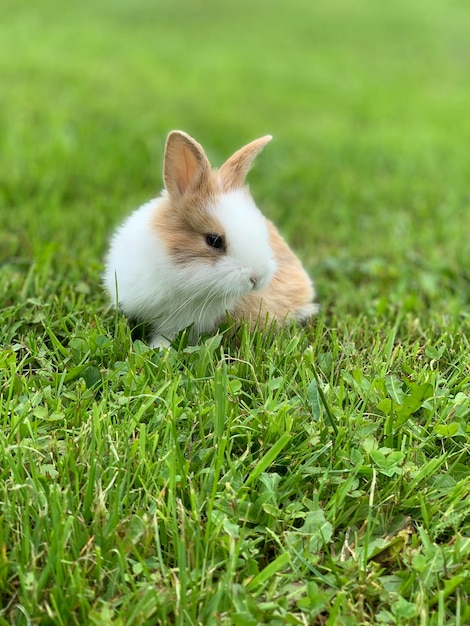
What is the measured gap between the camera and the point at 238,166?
277 centimetres

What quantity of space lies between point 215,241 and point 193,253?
0.33ft

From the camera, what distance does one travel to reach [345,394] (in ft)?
8.02

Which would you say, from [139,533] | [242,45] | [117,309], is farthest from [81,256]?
[242,45]

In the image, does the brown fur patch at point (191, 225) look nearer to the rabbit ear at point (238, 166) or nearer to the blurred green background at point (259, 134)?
the rabbit ear at point (238, 166)

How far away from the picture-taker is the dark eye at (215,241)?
2.53 meters

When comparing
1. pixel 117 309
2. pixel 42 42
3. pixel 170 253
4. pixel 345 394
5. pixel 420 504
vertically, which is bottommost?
pixel 420 504

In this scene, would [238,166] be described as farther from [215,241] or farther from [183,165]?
[215,241]

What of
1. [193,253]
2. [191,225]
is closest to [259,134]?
[191,225]

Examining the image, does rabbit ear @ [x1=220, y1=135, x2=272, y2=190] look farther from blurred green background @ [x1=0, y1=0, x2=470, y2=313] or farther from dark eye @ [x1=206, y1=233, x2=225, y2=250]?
blurred green background @ [x1=0, y1=0, x2=470, y2=313]

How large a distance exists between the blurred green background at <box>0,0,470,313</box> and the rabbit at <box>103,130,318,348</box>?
0.70 m

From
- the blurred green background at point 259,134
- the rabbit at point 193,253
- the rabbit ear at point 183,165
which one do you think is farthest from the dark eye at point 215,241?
the blurred green background at point 259,134

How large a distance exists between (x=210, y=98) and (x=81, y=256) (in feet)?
16.1

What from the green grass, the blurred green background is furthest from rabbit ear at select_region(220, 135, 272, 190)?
the blurred green background

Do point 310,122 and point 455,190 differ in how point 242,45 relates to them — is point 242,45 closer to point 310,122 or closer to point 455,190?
point 310,122
